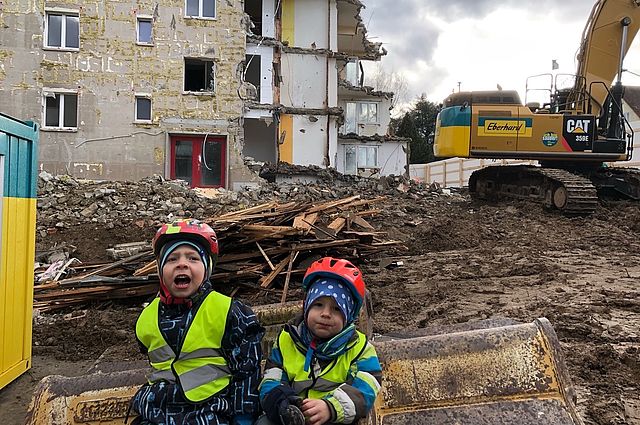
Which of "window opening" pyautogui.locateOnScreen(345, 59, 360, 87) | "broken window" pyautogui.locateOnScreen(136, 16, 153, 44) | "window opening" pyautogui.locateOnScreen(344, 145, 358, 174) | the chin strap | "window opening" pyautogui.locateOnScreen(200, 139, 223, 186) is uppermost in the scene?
"window opening" pyautogui.locateOnScreen(345, 59, 360, 87)

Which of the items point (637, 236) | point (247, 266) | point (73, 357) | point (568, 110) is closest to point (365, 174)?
point (568, 110)

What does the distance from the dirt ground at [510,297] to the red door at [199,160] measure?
10.0 meters

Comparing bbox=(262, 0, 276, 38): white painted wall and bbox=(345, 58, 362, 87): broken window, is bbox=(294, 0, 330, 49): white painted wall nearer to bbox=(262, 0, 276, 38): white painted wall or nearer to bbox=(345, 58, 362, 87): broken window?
bbox=(262, 0, 276, 38): white painted wall

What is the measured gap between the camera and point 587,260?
9.88m

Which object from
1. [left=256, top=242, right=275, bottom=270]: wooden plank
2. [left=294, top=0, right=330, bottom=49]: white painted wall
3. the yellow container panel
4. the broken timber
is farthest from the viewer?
[left=294, top=0, right=330, bottom=49]: white painted wall

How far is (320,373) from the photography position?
2.52m

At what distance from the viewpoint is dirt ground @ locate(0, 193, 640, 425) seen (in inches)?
183

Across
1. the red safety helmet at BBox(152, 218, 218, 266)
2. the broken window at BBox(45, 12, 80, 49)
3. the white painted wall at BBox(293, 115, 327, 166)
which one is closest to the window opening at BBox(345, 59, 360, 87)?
the white painted wall at BBox(293, 115, 327, 166)

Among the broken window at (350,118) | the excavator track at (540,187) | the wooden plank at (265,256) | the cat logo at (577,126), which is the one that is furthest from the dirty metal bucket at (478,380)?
the broken window at (350,118)

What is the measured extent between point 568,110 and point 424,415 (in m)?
14.8

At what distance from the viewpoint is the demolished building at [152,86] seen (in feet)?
69.9

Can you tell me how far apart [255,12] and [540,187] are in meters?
16.8

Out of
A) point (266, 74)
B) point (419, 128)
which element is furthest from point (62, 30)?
point (419, 128)

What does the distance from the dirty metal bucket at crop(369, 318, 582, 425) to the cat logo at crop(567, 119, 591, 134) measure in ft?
43.9
